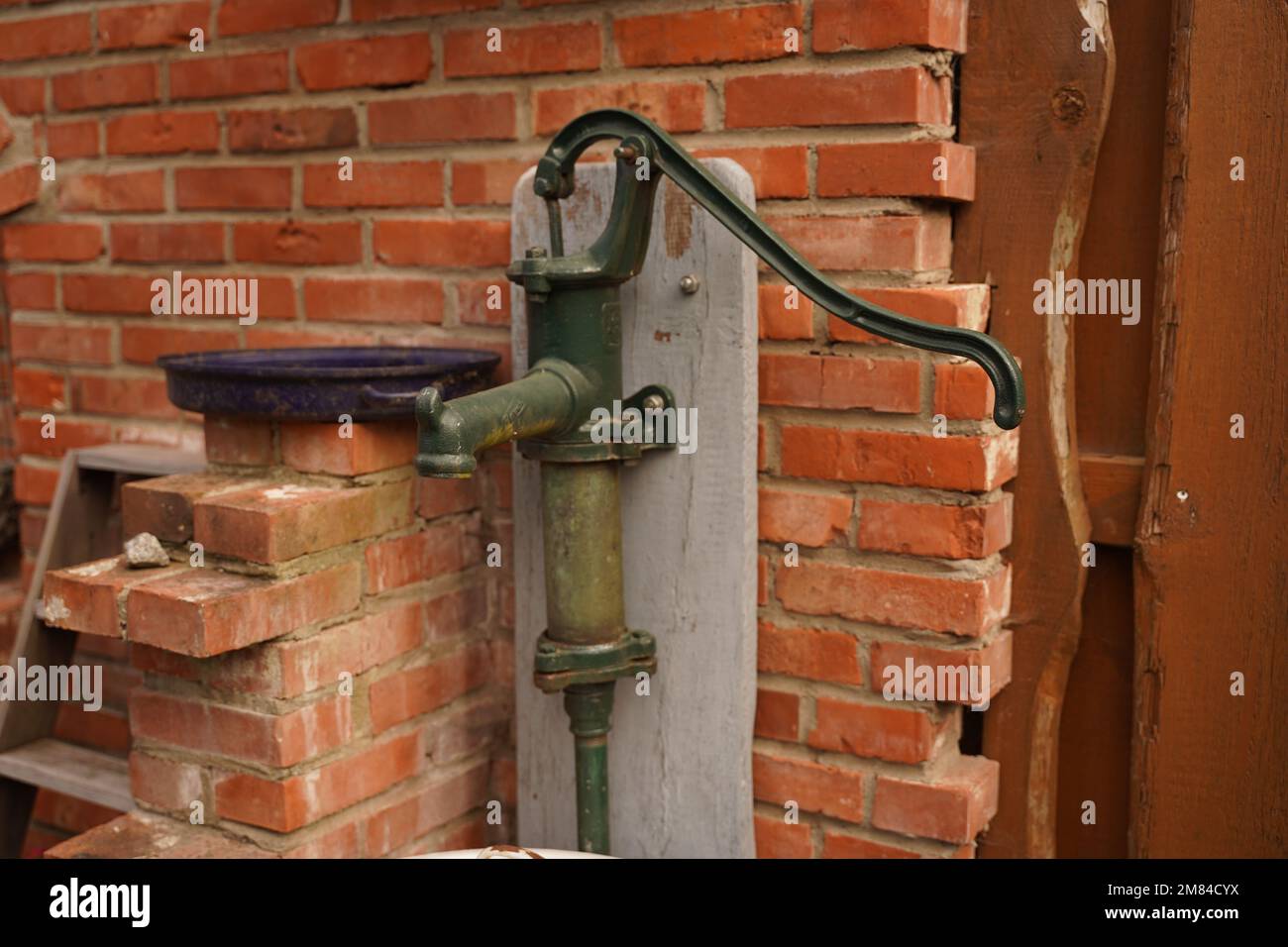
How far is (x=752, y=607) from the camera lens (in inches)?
59.2

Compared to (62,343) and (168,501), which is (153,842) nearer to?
(168,501)

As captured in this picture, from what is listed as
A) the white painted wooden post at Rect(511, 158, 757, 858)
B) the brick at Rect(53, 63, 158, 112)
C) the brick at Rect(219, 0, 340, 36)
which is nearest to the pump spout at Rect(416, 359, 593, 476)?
the white painted wooden post at Rect(511, 158, 757, 858)

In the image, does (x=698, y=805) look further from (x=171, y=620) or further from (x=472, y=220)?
(x=472, y=220)

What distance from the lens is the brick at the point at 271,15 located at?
175 cm

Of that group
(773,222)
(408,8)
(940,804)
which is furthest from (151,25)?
(940,804)

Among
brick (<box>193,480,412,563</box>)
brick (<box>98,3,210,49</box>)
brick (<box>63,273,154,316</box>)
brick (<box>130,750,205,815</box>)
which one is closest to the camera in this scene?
brick (<box>193,480,412,563</box>)

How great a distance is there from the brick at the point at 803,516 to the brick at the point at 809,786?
0.26 meters

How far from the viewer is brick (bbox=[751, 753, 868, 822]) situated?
151 cm

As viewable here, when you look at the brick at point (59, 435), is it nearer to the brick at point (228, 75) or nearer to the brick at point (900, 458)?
the brick at point (228, 75)

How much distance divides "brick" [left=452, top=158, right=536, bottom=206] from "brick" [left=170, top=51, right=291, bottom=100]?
0.32 m

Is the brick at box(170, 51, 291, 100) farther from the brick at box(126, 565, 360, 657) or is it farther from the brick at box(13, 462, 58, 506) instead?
the brick at box(126, 565, 360, 657)

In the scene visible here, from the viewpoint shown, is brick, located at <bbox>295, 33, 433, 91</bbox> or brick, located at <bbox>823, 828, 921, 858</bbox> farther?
brick, located at <bbox>295, 33, 433, 91</bbox>

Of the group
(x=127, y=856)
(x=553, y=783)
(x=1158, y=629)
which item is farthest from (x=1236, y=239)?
(x=127, y=856)

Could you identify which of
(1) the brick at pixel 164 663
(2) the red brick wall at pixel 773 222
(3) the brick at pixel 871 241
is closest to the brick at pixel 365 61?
(2) the red brick wall at pixel 773 222
